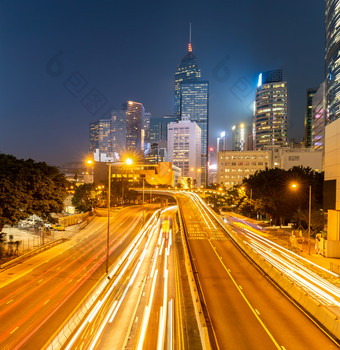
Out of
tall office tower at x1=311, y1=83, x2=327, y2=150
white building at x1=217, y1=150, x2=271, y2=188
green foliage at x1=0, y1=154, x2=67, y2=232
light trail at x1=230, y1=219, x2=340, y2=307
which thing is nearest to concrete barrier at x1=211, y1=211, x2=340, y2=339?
light trail at x1=230, y1=219, x2=340, y2=307

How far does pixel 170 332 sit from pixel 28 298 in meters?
11.6

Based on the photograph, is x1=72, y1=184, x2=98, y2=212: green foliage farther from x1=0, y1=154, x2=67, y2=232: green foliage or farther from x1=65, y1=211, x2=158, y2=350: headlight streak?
x1=0, y1=154, x2=67, y2=232: green foliage

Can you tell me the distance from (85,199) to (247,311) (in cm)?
7567

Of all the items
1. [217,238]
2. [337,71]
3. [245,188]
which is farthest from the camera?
[337,71]

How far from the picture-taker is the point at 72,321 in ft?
52.4

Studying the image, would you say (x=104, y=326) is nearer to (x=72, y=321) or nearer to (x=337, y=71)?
(x=72, y=321)

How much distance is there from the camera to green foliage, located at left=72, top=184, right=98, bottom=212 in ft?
279

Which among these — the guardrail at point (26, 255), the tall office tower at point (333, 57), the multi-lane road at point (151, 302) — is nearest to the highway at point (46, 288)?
the multi-lane road at point (151, 302)

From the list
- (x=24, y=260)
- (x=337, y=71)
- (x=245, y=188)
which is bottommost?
(x=24, y=260)

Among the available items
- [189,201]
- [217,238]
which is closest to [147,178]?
[189,201]

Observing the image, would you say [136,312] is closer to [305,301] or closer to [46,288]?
[46,288]

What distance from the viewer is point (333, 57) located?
427 ft

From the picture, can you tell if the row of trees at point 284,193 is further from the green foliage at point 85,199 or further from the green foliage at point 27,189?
the green foliage at point 85,199

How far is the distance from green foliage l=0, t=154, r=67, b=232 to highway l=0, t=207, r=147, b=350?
18.2 ft
